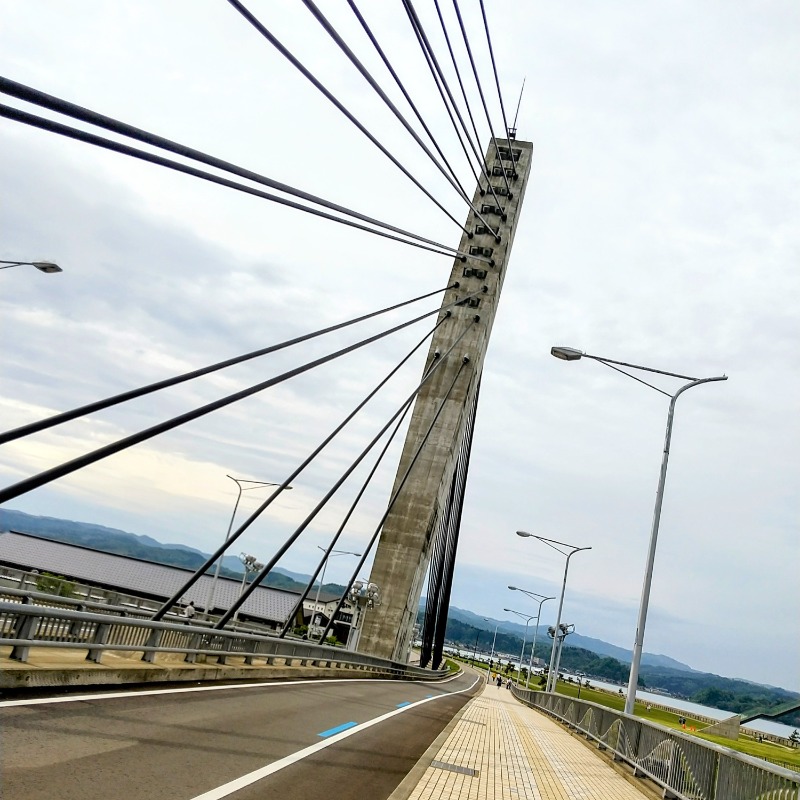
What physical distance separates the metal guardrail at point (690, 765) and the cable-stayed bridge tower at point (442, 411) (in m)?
12.2

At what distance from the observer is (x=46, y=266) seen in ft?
68.1

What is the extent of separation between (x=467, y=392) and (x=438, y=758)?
67.7ft

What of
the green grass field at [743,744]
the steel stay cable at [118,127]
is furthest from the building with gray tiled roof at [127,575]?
the steel stay cable at [118,127]

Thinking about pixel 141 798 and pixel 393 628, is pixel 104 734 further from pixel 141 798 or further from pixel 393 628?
pixel 393 628

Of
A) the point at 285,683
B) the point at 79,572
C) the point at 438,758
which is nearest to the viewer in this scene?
the point at 438,758

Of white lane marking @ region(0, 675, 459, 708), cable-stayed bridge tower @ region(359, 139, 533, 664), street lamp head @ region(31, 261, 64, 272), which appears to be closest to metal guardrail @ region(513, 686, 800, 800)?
white lane marking @ region(0, 675, 459, 708)

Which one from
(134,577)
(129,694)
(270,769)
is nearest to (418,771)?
(270,769)

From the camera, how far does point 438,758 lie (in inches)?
459

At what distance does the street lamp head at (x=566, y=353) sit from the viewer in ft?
68.3

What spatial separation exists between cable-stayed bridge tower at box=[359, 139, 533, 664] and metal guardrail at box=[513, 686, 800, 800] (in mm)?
12209

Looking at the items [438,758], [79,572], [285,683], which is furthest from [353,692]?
[79,572]

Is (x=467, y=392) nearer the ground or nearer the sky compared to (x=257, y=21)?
nearer the sky

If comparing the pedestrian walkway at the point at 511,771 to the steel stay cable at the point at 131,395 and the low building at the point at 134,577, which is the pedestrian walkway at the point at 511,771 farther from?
the low building at the point at 134,577

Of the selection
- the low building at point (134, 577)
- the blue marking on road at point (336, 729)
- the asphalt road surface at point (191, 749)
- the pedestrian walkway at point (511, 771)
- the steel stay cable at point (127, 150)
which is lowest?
the asphalt road surface at point (191, 749)
